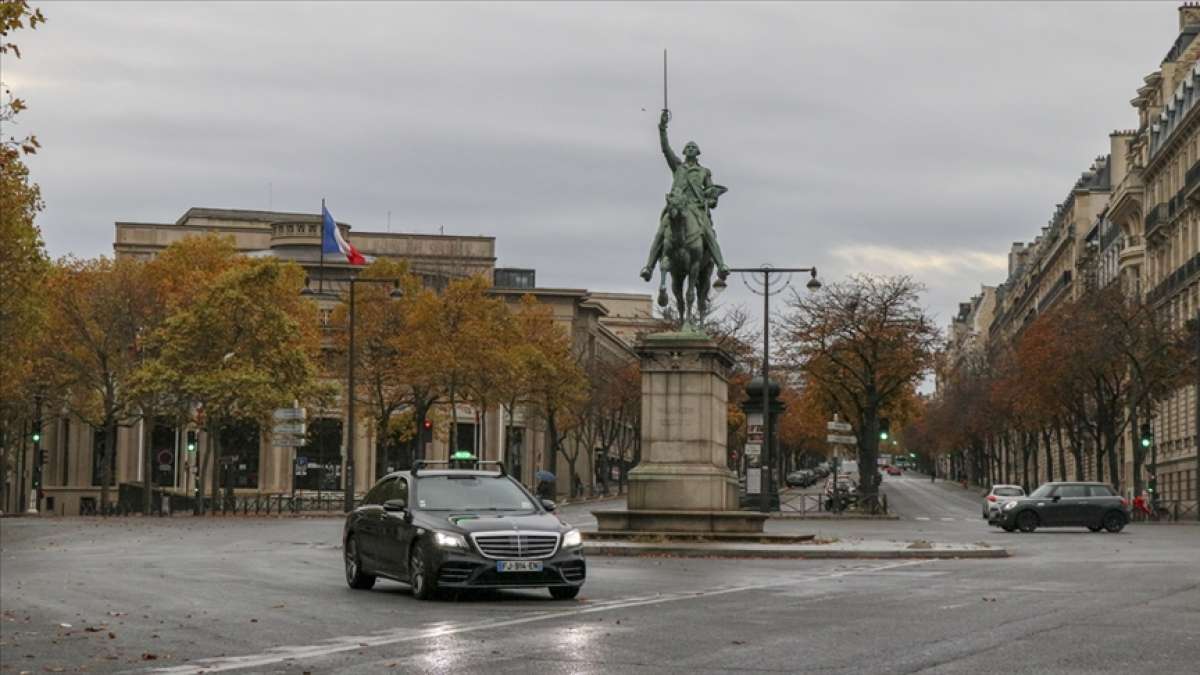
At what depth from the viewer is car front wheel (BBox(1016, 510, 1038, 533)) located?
5112 centimetres

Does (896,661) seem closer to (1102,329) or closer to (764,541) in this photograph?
(764,541)

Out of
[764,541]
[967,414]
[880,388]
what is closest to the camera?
[764,541]

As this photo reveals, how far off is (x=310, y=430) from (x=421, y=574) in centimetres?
8243

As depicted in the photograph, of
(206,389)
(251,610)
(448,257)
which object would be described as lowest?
(251,610)

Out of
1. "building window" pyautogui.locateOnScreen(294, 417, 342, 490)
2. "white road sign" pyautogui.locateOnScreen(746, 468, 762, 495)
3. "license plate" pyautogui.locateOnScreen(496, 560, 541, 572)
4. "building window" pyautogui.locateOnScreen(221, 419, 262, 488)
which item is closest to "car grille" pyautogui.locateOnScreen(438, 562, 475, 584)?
"license plate" pyautogui.locateOnScreen(496, 560, 541, 572)

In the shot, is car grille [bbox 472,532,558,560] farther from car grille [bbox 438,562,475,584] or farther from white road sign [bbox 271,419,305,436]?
white road sign [bbox 271,419,305,436]

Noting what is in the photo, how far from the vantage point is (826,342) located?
270ft

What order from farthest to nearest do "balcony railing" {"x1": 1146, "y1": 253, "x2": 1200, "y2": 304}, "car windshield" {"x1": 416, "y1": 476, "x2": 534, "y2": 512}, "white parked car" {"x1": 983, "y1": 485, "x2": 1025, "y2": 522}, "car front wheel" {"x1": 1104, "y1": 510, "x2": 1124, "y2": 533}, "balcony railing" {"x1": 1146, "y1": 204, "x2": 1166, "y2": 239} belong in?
"balcony railing" {"x1": 1146, "y1": 204, "x2": 1166, "y2": 239} → "balcony railing" {"x1": 1146, "y1": 253, "x2": 1200, "y2": 304} → "white parked car" {"x1": 983, "y1": 485, "x2": 1025, "y2": 522} → "car front wheel" {"x1": 1104, "y1": 510, "x2": 1124, "y2": 533} → "car windshield" {"x1": 416, "y1": 476, "x2": 534, "y2": 512}

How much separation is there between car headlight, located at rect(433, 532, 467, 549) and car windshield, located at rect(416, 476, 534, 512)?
3.05 ft

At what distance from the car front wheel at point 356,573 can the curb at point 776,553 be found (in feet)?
29.3

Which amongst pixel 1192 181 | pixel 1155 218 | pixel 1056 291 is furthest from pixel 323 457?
pixel 1056 291

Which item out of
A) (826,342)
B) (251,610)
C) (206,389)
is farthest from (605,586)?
(826,342)

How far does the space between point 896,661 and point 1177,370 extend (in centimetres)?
6327

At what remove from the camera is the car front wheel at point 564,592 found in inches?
804
